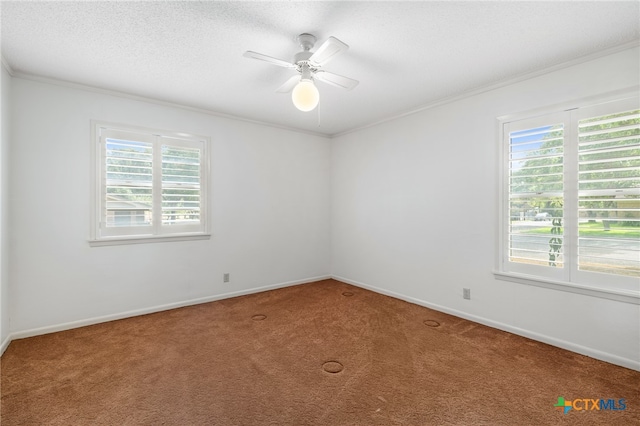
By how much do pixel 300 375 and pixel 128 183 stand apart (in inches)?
114

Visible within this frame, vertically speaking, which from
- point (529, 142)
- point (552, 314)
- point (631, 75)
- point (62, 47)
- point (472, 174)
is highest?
point (62, 47)

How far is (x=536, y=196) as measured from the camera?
2846 mm

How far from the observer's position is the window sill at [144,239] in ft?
10.6

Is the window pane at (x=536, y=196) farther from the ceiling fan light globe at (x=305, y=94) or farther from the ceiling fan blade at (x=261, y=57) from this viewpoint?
the ceiling fan blade at (x=261, y=57)

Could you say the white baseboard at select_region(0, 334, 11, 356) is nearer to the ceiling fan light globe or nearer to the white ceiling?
the white ceiling

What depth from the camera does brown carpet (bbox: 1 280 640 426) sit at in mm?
1803

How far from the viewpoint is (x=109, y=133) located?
3.29 m

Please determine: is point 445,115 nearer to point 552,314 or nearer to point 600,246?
point 600,246

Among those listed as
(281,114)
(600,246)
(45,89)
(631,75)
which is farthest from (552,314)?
(45,89)

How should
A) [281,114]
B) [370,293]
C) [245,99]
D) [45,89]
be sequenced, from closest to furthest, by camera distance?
[45,89]
[245,99]
[281,114]
[370,293]

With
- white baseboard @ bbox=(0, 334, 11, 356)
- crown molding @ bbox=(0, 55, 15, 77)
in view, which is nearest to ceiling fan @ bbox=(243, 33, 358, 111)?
crown molding @ bbox=(0, 55, 15, 77)

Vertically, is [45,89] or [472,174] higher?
[45,89]

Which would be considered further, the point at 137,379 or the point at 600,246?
the point at 600,246

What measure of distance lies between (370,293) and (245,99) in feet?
10.6
